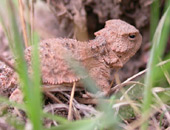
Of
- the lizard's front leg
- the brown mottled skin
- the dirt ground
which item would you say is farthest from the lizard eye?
the dirt ground

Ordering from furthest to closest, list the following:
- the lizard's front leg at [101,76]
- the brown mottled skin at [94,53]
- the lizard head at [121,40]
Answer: the lizard head at [121,40] < the lizard's front leg at [101,76] < the brown mottled skin at [94,53]

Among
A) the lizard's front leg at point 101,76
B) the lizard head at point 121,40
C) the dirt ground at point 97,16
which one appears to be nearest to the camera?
the lizard's front leg at point 101,76

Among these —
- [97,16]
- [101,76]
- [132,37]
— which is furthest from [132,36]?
[97,16]

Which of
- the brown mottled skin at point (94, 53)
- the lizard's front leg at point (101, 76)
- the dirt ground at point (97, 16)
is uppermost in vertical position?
the dirt ground at point (97, 16)

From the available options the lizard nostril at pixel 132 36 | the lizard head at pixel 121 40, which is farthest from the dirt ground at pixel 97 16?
the lizard nostril at pixel 132 36

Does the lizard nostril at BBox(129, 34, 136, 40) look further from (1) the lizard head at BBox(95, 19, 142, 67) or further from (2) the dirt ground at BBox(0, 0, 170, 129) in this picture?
(2) the dirt ground at BBox(0, 0, 170, 129)

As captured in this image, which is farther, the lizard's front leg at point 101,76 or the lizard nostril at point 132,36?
the lizard nostril at point 132,36

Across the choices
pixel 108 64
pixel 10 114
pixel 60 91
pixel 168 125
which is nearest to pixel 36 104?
pixel 10 114

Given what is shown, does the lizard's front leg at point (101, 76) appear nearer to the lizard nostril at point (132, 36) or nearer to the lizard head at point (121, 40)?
the lizard head at point (121, 40)

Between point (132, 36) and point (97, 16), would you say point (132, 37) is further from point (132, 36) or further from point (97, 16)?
point (97, 16)
